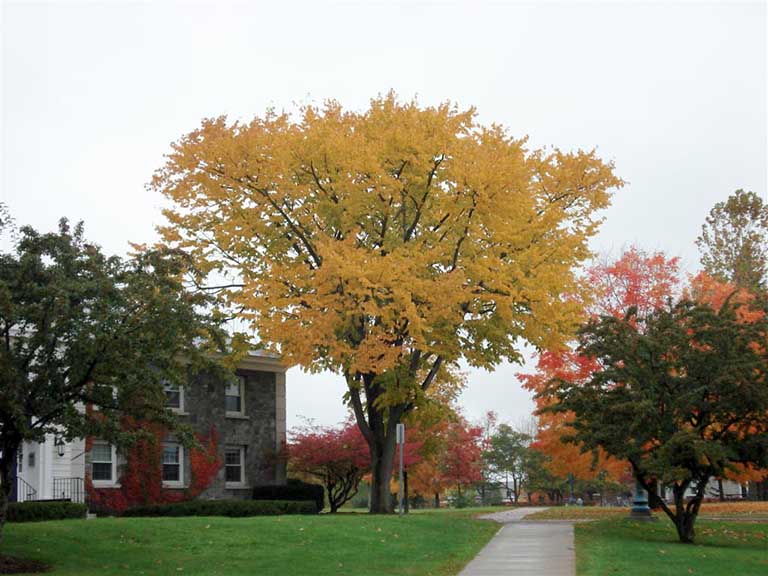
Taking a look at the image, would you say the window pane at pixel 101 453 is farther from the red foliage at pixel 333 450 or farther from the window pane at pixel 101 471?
the red foliage at pixel 333 450

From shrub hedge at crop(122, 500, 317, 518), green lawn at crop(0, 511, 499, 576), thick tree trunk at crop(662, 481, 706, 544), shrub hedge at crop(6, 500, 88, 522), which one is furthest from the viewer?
shrub hedge at crop(122, 500, 317, 518)

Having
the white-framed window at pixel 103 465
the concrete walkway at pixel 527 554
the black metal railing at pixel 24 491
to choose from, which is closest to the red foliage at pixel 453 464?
the white-framed window at pixel 103 465

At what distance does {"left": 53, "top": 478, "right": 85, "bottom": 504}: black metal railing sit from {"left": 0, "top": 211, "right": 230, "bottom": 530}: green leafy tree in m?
13.9

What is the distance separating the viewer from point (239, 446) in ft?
126

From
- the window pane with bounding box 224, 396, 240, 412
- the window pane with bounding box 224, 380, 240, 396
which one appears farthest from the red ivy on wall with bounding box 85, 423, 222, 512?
the window pane with bounding box 224, 380, 240, 396

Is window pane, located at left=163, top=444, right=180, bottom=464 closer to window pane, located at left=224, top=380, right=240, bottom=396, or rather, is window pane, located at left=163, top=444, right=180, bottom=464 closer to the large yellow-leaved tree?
window pane, located at left=224, top=380, right=240, bottom=396

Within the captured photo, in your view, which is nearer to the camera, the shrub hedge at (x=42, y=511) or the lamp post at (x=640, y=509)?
the shrub hedge at (x=42, y=511)

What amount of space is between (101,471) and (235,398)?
6769mm

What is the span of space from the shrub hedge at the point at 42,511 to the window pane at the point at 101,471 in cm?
648

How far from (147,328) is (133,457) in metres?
17.3

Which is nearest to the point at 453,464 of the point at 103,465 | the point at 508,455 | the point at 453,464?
the point at 453,464

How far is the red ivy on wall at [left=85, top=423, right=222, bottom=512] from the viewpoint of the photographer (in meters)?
32.9

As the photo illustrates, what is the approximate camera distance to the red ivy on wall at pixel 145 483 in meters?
32.9

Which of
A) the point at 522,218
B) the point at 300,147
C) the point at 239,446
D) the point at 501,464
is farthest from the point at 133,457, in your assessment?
the point at 501,464
